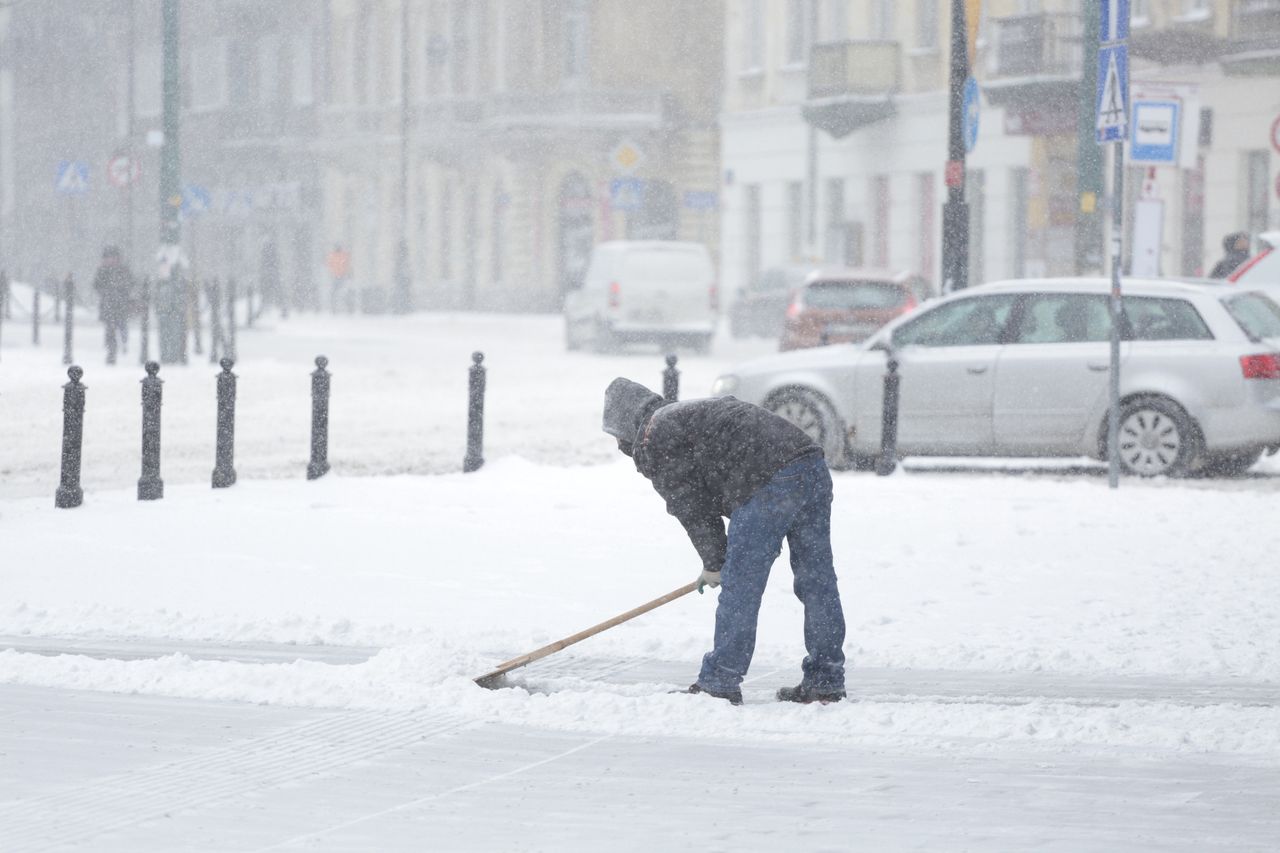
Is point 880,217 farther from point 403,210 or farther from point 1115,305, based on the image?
point 1115,305

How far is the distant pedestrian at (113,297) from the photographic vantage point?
1164 inches

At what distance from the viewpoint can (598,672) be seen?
29.7 ft

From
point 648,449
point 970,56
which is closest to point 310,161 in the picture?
point 970,56

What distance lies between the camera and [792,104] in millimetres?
49656

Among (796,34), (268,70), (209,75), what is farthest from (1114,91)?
(209,75)

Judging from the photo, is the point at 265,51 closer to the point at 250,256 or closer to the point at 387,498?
the point at 250,256

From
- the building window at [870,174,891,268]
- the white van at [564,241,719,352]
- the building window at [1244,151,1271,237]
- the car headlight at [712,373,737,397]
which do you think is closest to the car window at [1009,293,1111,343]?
the car headlight at [712,373,737,397]

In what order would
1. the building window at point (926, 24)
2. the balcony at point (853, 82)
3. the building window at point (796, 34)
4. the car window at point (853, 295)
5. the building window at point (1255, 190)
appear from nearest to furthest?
the car window at point (853, 295), the building window at point (1255, 190), the building window at point (926, 24), the balcony at point (853, 82), the building window at point (796, 34)

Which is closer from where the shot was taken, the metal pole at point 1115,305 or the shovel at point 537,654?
the shovel at point 537,654

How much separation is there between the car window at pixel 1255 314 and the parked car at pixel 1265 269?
218 centimetres

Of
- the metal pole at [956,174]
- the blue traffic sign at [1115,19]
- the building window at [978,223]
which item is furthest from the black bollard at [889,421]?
the building window at [978,223]

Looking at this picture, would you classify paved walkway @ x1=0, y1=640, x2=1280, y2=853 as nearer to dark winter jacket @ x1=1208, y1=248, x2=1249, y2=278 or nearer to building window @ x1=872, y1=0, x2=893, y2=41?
dark winter jacket @ x1=1208, y1=248, x2=1249, y2=278

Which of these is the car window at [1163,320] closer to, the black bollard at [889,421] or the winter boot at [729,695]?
the black bollard at [889,421]

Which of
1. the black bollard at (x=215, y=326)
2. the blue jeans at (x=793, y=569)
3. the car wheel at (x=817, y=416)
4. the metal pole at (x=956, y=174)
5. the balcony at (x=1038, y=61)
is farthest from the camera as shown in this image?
the balcony at (x=1038, y=61)
